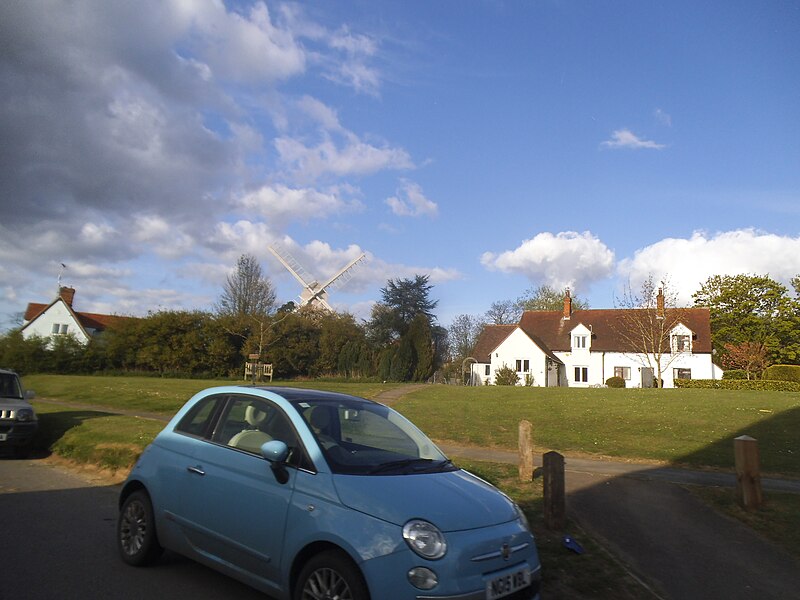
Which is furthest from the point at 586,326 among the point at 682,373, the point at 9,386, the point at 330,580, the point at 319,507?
the point at 330,580

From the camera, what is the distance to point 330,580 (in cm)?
381

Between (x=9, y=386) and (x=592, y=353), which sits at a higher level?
(x=592, y=353)

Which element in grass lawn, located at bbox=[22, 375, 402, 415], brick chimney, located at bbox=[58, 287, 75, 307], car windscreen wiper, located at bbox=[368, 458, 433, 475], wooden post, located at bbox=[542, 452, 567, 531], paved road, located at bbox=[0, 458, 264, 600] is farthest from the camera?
brick chimney, located at bbox=[58, 287, 75, 307]

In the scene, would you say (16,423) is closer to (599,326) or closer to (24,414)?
(24,414)

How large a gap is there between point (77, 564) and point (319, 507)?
3.11m

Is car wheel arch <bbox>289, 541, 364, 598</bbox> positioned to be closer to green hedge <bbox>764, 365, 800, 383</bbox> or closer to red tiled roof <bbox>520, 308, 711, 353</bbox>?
green hedge <bbox>764, 365, 800, 383</bbox>

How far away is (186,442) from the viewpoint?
17.7 feet

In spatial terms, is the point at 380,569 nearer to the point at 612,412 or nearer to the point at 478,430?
the point at 478,430

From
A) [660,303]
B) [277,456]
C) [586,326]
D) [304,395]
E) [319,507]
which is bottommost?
[319,507]

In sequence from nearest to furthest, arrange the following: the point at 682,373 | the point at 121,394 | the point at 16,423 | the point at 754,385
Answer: the point at 16,423, the point at 121,394, the point at 754,385, the point at 682,373

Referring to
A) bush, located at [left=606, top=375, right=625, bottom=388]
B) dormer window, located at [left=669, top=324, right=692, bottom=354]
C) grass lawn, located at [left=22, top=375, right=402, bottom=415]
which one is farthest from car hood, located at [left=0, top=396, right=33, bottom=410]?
dormer window, located at [left=669, top=324, right=692, bottom=354]

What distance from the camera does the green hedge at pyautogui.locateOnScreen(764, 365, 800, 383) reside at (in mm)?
35719

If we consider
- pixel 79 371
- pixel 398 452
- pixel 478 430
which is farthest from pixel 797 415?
pixel 79 371

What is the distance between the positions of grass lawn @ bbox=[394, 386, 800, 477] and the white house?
25.0 meters
